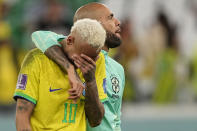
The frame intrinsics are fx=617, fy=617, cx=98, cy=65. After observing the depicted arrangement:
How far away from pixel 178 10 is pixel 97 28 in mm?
8340

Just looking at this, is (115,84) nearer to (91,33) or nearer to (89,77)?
(89,77)

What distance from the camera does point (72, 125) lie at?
346 cm

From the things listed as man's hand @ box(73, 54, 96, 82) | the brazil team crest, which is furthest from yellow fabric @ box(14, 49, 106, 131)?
the brazil team crest

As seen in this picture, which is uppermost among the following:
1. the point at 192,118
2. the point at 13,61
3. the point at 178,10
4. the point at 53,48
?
the point at 53,48

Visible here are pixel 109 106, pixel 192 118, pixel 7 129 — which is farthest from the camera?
pixel 192 118

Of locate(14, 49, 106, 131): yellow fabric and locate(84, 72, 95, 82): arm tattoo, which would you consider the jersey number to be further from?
locate(84, 72, 95, 82): arm tattoo

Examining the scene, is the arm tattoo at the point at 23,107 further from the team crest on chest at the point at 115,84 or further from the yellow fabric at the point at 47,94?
the team crest on chest at the point at 115,84

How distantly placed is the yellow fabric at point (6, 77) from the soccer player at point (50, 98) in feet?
23.2

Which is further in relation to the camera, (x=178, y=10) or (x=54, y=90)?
(x=178, y=10)

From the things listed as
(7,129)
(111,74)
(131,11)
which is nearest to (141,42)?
(131,11)

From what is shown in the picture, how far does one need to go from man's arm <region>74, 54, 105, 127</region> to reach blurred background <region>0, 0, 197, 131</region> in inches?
271

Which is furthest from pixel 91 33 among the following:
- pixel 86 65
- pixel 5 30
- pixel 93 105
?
pixel 5 30

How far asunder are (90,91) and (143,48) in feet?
26.0

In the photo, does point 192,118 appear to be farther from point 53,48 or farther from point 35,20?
point 53,48
